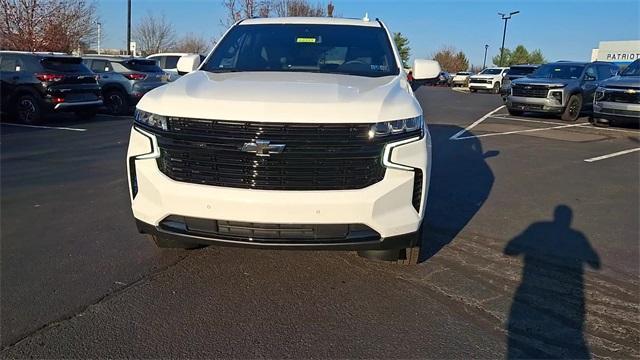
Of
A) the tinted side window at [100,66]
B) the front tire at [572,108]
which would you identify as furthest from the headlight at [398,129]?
the tinted side window at [100,66]

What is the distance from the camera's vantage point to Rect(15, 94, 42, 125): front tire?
1150 cm

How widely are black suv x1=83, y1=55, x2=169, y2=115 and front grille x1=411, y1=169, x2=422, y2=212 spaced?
13.1 m

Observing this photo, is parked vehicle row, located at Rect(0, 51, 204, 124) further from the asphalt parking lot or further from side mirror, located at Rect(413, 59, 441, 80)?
side mirror, located at Rect(413, 59, 441, 80)

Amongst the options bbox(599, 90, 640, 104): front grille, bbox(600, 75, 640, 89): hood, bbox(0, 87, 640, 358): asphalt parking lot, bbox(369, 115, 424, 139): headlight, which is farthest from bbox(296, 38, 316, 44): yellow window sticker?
bbox(599, 90, 640, 104): front grille

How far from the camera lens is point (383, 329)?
292cm

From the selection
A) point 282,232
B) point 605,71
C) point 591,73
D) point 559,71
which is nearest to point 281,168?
point 282,232

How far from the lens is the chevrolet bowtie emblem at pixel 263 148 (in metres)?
2.88

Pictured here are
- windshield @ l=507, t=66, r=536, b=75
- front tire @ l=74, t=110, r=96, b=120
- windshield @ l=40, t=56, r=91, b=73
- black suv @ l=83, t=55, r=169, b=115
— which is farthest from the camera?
Result: windshield @ l=507, t=66, r=536, b=75

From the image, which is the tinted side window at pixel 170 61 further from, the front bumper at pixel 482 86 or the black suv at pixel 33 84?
the front bumper at pixel 482 86

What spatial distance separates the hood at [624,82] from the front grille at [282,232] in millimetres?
11962

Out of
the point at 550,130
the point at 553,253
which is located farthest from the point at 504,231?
the point at 550,130

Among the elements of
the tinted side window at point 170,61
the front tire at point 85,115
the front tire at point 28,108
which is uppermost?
the tinted side window at point 170,61

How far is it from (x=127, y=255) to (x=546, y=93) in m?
14.4

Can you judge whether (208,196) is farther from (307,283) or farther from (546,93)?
(546,93)
